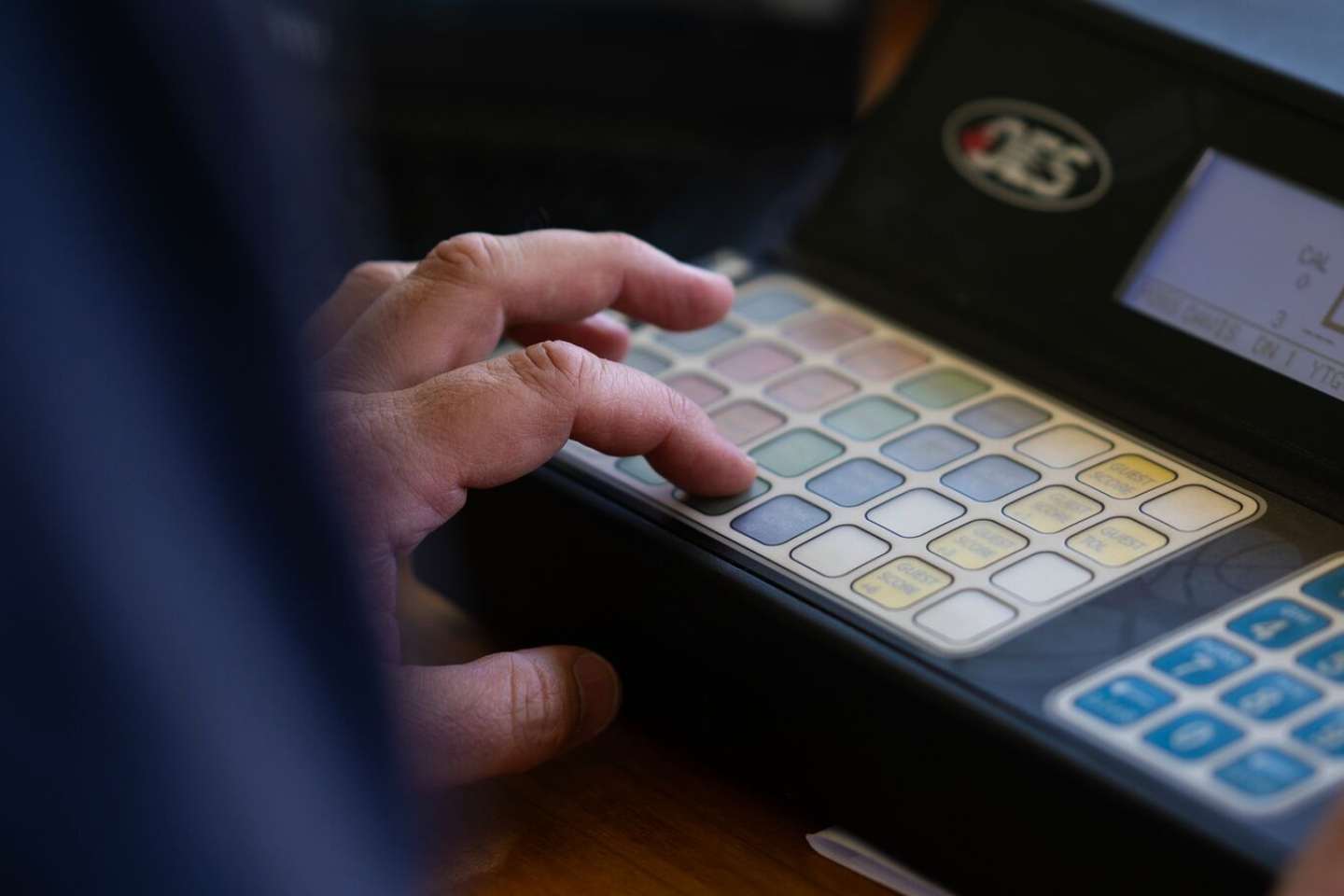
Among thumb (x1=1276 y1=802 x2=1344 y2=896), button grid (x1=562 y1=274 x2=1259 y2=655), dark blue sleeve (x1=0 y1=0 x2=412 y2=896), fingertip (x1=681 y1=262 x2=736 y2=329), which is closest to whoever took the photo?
dark blue sleeve (x1=0 y1=0 x2=412 y2=896)

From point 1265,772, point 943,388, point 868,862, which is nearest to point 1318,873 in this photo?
point 1265,772

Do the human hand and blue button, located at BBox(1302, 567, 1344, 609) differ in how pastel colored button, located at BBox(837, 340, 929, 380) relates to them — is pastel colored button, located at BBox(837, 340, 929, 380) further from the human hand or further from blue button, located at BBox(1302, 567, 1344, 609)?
A: blue button, located at BBox(1302, 567, 1344, 609)

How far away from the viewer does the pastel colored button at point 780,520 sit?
0.49 m

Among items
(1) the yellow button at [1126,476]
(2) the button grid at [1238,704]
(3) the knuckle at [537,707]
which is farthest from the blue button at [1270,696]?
(3) the knuckle at [537,707]

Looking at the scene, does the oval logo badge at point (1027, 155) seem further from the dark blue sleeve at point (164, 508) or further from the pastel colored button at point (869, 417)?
the dark blue sleeve at point (164, 508)

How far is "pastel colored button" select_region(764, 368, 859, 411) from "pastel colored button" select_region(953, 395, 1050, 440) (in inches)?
1.8

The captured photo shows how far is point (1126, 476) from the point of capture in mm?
520

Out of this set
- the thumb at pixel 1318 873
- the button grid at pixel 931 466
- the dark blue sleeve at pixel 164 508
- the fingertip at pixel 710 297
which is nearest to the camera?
the dark blue sleeve at pixel 164 508

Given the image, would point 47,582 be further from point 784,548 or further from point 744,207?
point 744,207

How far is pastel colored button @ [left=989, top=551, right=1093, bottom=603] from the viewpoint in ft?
1.52

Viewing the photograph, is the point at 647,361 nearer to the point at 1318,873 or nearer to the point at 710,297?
the point at 710,297

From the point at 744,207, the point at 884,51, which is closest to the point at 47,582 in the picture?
the point at 744,207

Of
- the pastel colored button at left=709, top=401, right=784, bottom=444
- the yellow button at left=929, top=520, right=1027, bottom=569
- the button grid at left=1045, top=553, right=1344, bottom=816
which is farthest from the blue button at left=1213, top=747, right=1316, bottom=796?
the pastel colored button at left=709, top=401, right=784, bottom=444

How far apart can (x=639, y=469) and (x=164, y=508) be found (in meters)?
0.29
